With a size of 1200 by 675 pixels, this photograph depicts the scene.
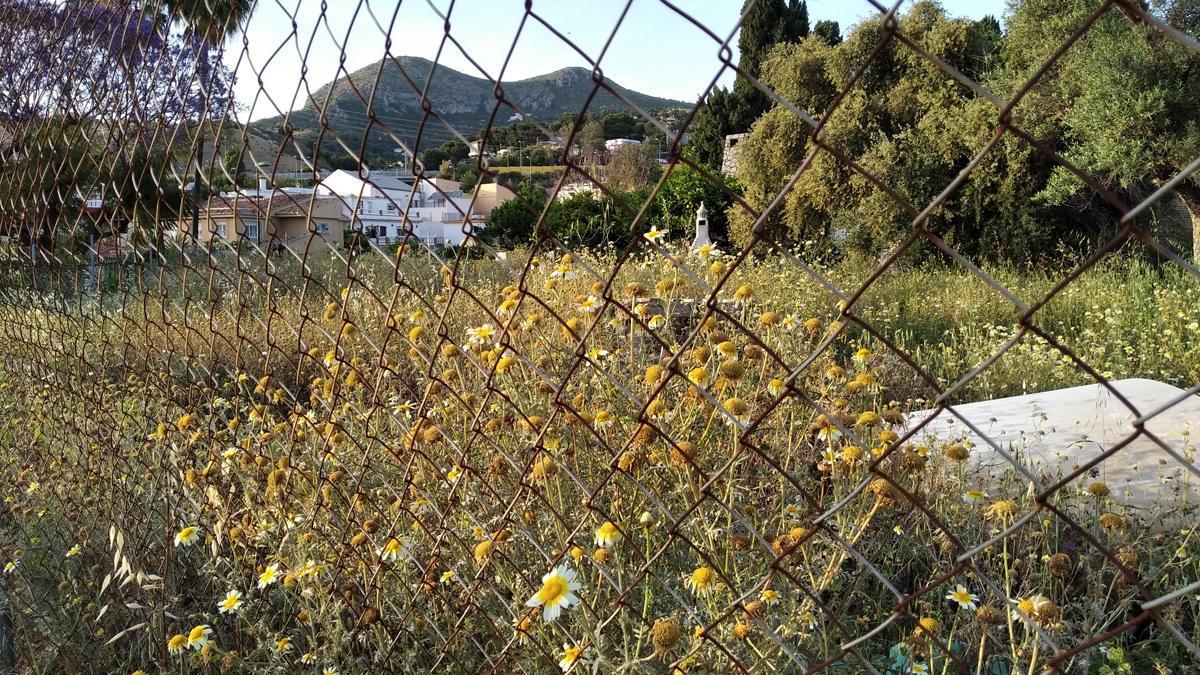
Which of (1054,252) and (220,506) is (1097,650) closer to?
(220,506)

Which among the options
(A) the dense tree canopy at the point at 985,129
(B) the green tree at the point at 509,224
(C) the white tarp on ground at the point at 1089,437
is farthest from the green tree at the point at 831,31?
(C) the white tarp on ground at the point at 1089,437

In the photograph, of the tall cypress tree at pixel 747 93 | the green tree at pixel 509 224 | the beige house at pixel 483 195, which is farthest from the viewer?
the tall cypress tree at pixel 747 93

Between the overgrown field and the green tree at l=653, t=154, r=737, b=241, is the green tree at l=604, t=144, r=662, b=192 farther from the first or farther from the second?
the overgrown field

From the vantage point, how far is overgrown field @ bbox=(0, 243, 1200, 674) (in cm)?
136

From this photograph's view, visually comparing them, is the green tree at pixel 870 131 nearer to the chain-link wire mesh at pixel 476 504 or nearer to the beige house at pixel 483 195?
the beige house at pixel 483 195

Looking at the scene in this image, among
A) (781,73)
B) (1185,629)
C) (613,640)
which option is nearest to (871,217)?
(781,73)

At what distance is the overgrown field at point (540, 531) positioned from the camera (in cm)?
136

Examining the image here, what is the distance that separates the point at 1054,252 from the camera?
1080 cm

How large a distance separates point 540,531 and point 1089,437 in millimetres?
2082

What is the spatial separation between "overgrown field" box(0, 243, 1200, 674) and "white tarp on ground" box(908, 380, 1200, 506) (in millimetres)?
94

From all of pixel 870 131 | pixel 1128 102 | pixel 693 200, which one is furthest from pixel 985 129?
pixel 693 200

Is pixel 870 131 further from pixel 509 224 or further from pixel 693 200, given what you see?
pixel 509 224

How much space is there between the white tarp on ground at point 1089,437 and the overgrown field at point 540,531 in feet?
0.31

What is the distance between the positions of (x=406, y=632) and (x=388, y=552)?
0.18 m
